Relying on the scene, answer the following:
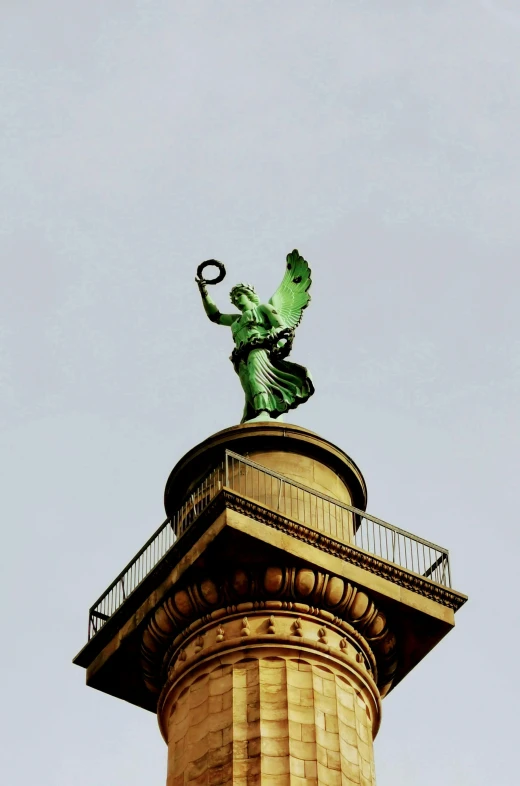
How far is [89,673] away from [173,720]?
2.81 m

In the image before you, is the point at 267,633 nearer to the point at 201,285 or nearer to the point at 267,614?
the point at 267,614

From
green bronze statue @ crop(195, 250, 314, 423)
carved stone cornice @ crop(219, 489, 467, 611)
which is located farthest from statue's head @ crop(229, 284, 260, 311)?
carved stone cornice @ crop(219, 489, 467, 611)

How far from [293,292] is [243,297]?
148cm

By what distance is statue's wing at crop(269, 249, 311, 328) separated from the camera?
38.2m

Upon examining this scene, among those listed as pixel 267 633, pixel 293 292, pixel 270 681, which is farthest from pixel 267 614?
pixel 293 292

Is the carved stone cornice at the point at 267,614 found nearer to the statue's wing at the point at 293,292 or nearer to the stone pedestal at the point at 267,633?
the stone pedestal at the point at 267,633

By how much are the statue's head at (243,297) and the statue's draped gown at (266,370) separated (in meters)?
0.50

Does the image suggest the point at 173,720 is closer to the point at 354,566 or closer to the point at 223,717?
the point at 223,717

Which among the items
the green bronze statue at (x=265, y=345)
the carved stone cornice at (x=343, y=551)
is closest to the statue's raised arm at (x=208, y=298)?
the green bronze statue at (x=265, y=345)

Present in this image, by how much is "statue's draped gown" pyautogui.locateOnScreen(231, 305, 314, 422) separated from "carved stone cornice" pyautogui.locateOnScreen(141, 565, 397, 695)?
17.5 feet

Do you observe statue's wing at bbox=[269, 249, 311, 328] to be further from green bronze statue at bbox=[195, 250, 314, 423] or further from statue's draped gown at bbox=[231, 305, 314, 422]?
statue's draped gown at bbox=[231, 305, 314, 422]

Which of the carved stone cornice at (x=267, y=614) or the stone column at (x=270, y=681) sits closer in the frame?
the stone column at (x=270, y=681)

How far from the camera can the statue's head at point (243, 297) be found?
37844mm

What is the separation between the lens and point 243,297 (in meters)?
38.0
